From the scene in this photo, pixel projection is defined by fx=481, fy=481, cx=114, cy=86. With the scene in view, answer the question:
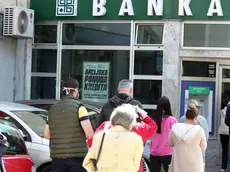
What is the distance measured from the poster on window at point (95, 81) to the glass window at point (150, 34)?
3.68 feet

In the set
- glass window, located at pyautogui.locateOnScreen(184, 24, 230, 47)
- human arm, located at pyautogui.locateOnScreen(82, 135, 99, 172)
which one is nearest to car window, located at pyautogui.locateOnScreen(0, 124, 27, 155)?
human arm, located at pyautogui.locateOnScreen(82, 135, 99, 172)

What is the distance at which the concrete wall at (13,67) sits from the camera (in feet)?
42.9

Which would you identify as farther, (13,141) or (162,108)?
(162,108)

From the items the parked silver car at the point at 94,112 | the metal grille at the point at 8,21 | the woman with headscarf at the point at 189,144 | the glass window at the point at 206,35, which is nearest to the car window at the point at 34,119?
the parked silver car at the point at 94,112

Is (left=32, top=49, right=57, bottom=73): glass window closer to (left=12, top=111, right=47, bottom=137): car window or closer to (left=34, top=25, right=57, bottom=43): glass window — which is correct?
(left=34, top=25, right=57, bottom=43): glass window

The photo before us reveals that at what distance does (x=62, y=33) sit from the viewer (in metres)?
13.0

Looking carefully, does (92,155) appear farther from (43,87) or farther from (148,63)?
(43,87)

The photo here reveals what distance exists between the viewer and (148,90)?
1227 centimetres

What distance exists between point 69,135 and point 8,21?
7.61m

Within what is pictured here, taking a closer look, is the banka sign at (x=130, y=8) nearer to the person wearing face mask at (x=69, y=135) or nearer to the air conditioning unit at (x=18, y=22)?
the air conditioning unit at (x=18, y=22)

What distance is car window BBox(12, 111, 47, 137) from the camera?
25.8ft

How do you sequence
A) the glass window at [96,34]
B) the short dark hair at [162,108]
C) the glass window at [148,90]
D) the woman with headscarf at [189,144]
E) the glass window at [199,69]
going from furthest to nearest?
the glass window at [96,34] → the glass window at [148,90] → the glass window at [199,69] → the short dark hair at [162,108] → the woman with headscarf at [189,144]

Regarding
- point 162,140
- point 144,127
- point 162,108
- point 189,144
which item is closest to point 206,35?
point 162,108

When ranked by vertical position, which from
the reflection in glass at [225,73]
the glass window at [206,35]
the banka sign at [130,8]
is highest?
the banka sign at [130,8]
